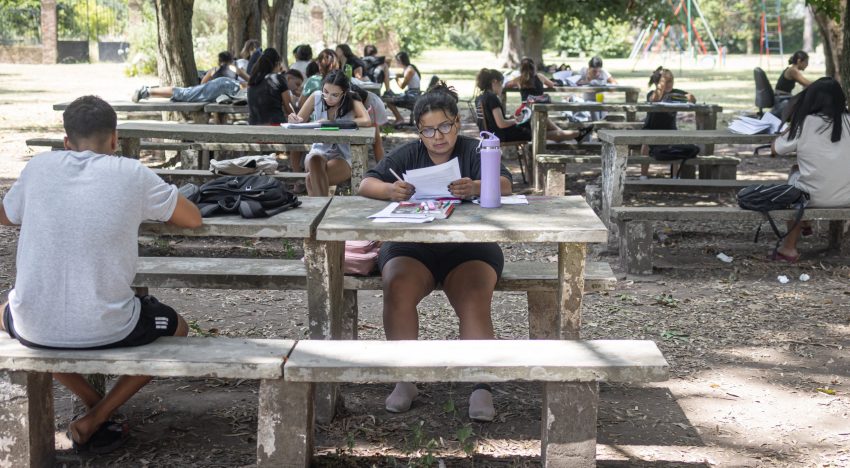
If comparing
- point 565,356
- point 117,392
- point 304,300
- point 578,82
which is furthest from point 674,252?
point 578,82

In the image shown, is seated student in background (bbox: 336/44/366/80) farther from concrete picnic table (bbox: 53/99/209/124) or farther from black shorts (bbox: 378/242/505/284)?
black shorts (bbox: 378/242/505/284)

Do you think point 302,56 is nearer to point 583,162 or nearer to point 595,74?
point 595,74

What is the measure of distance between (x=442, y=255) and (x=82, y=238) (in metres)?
1.55

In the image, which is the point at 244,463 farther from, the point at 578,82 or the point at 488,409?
the point at 578,82

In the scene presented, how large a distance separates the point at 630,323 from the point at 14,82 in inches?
905

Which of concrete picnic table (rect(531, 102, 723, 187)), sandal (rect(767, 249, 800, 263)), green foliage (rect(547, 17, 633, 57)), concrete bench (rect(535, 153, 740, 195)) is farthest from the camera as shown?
green foliage (rect(547, 17, 633, 57))

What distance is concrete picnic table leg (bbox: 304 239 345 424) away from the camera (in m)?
3.73

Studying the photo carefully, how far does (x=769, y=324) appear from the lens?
5348 millimetres

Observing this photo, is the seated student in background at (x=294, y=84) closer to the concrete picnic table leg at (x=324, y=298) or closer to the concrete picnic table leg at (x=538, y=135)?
the concrete picnic table leg at (x=538, y=135)

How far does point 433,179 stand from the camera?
4.12 m

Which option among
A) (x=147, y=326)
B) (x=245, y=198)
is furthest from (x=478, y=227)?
(x=147, y=326)

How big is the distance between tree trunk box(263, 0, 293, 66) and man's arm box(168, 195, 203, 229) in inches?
677

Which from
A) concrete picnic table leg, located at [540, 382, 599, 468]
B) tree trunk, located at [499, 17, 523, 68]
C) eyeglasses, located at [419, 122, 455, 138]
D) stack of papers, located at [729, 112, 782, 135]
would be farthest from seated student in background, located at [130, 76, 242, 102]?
tree trunk, located at [499, 17, 523, 68]

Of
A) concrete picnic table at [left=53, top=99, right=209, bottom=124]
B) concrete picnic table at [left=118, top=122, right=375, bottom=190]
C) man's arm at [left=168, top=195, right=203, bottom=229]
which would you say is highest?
concrete picnic table at [left=53, top=99, right=209, bottom=124]
